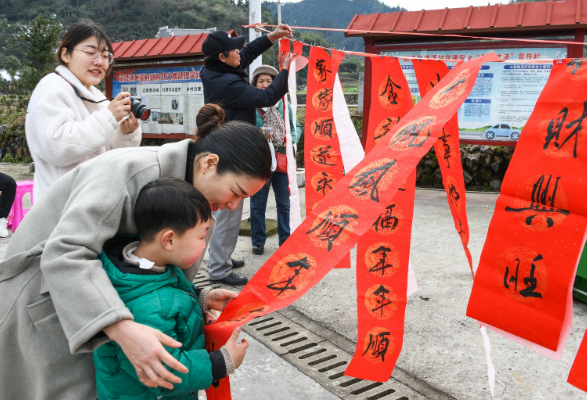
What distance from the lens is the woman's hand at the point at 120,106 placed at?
200 cm

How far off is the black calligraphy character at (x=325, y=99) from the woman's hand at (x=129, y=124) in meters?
1.31

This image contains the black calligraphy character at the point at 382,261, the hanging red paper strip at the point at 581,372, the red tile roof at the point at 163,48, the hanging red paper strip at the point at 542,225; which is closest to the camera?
the hanging red paper strip at the point at 581,372

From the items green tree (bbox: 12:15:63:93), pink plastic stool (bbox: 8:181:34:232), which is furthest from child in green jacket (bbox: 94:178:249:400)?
green tree (bbox: 12:15:63:93)

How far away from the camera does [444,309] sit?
10.2ft

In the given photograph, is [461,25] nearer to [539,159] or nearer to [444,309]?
[444,309]

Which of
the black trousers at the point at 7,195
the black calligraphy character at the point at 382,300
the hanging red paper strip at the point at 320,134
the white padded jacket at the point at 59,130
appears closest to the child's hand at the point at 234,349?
the black calligraphy character at the point at 382,300

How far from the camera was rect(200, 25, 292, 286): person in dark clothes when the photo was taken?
3275mm

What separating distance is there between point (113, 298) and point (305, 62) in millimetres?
2611

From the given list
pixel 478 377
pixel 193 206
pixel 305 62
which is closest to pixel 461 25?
pixel 305 62

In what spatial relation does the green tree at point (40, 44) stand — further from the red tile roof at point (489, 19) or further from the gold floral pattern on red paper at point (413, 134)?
the gold floral pattern on red paper at point (413, 134)

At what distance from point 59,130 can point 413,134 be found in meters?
1.38

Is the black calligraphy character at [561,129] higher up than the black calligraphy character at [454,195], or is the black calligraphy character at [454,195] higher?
the black calligraphy character at [561,129]

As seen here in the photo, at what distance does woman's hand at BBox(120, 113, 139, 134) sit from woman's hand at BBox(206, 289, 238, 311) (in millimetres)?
928

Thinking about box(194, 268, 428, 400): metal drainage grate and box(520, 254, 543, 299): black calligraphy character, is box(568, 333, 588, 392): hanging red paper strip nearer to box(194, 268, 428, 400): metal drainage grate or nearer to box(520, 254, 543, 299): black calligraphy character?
box(520, 254, 543, 299): black calligraphy character
